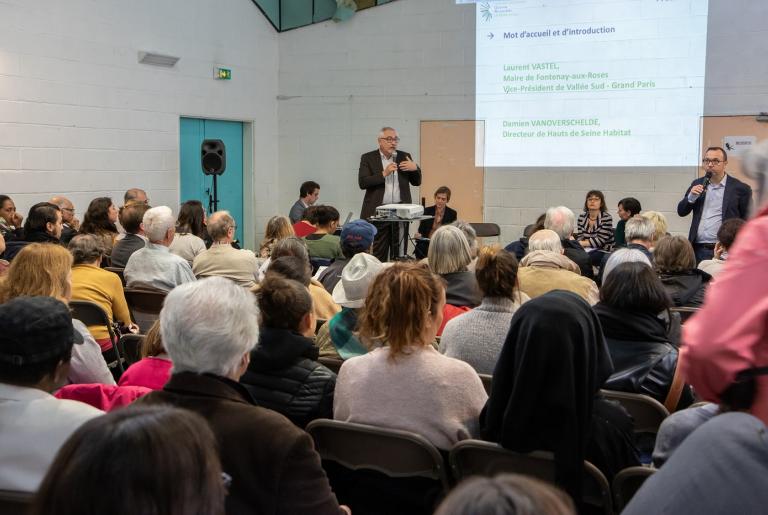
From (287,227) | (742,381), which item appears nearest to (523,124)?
(287,227)

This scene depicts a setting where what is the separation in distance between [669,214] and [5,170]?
20.8 feet

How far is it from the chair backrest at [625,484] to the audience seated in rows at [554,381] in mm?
96

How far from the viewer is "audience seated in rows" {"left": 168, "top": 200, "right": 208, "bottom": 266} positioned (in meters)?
5.60

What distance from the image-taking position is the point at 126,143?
8.00 metres

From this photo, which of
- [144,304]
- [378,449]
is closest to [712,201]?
[144,304]

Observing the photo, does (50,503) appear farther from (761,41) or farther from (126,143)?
(761,41)

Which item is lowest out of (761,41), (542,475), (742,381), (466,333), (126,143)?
(542,475)

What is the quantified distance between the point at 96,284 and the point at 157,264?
0.64 meters

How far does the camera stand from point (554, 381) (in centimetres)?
203

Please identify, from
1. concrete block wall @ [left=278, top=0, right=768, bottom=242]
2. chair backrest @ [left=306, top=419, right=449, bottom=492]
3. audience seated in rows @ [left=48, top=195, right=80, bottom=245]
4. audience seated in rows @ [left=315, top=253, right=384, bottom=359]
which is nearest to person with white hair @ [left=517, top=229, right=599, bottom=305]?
audience seated in rows @ [left=315, top=253, right=384, bottom=359]

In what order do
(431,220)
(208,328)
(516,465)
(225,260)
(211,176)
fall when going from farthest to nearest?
(211,176)
(431,220)
(225,260)
(516,465)
(208,328)

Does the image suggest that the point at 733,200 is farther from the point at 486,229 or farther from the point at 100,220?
the point at 100,220

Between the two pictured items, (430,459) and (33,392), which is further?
(430,459)

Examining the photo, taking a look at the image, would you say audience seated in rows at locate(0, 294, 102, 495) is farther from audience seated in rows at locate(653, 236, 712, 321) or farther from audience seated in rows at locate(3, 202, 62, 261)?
audience seated in rows at locate(3, 202, 62, 261)
